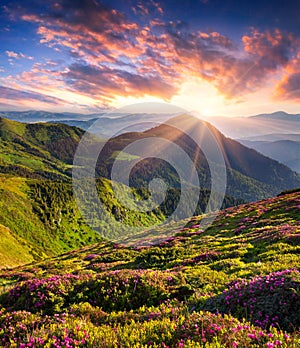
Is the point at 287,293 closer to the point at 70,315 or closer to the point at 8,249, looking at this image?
the point at 70,315

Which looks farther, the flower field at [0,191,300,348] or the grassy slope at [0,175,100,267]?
Answer: the grassy slope at [0,175,100,267]

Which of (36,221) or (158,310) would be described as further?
(36,221)

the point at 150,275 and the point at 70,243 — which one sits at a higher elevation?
the point at 150,275

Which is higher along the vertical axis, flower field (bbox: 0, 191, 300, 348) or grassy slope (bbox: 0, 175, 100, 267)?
flower field (bbox: 0, 191, 300, 348)

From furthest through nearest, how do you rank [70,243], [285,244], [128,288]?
[70,243], [285,244], [128,288]

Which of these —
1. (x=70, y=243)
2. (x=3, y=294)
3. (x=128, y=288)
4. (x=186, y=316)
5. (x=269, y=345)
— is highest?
(x=269, y=345)

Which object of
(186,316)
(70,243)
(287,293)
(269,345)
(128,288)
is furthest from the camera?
(70,243)

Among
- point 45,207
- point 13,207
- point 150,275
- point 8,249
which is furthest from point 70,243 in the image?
point 150,275

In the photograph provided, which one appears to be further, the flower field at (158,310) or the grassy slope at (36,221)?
the grassy slope at (36,221)

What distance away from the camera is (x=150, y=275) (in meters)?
11.8

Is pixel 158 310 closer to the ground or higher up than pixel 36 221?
higher up

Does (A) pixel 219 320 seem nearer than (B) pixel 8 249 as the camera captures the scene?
Yes

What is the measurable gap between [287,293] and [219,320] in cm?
295

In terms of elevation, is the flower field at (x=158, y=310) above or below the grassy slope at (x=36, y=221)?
above
